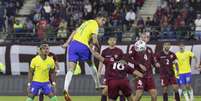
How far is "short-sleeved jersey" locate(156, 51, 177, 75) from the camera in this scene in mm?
22958

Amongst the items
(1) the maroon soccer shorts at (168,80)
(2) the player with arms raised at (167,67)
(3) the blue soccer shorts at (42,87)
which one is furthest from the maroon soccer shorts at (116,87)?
(1) the maroon soccer shorts at (168,80)

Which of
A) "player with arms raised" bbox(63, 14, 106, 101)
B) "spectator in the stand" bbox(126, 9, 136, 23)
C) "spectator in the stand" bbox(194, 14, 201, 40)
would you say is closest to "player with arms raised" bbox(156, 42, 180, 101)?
"player with arms raised" bbox(63, 14, 106, 101)

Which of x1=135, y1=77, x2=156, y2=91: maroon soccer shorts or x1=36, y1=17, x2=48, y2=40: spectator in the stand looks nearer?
x1=135, y1=77, x2=156, y2=91: maroon soccer shorts

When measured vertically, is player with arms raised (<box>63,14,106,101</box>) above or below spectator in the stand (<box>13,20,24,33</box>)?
above

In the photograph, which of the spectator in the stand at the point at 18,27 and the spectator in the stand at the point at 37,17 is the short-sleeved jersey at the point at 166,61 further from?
the spectator in the stand at the point at 37,17

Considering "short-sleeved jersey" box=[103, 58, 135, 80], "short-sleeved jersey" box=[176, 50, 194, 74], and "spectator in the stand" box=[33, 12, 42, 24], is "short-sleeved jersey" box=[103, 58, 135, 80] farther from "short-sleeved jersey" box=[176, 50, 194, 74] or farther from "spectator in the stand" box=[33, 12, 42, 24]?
"spectator in the stand" box=[33, 12, 42, 24]

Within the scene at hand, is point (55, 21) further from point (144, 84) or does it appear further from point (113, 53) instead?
point (113, 53)

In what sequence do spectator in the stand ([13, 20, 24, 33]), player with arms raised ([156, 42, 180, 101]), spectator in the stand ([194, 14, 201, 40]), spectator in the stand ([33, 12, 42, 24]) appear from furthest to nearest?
1. spectator in the stand ([33, 12, 42, 24])
2. spectator in the stand ([13, 20, 24, 33])
3. spectator in the stand ([194, 14, 201, 40])
4. player with arms raised ([156, 42, 180, 101])

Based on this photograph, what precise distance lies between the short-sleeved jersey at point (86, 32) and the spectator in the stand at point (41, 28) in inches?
488

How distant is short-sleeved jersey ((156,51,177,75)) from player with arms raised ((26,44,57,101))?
4.66m

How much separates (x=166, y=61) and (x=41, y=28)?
31.7 ft

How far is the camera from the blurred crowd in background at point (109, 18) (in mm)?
29547

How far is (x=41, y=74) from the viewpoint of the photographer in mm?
19594

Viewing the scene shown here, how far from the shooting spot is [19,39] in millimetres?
30438
